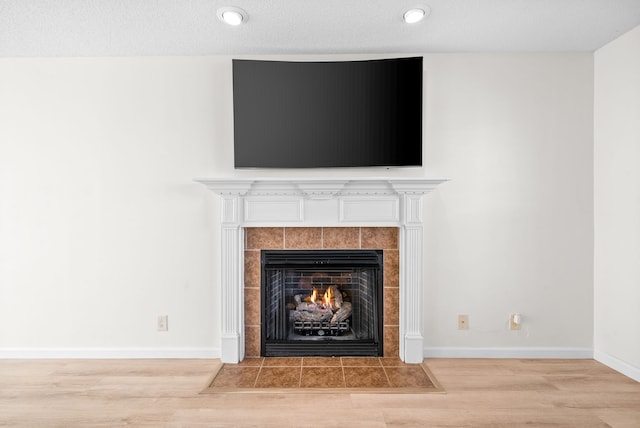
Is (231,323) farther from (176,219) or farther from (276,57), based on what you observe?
(276,57)

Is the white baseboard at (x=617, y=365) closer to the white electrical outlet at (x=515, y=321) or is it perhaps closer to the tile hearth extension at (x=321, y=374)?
the white electrical outlet at (x=515, y=321)

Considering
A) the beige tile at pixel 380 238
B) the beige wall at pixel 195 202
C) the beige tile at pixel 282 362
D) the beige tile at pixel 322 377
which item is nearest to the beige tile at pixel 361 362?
the beige tile at pixel 322 377

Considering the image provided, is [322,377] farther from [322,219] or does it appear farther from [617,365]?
[617,365]

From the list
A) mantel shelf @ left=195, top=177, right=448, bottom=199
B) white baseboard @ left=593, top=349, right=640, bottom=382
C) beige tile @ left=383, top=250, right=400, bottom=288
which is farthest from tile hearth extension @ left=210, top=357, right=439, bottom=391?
white baseboard @ left=593, top=349, right=640, bottom=382

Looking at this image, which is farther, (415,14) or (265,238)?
(265,238)

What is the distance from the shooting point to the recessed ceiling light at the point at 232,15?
227cm

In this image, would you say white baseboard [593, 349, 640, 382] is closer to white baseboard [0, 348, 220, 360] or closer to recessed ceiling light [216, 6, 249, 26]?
white baseboard [0, 348, 220, 360]

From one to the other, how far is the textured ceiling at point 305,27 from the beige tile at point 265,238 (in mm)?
1310

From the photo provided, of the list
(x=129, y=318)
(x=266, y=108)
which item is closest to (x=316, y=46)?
(x=266, y=108)

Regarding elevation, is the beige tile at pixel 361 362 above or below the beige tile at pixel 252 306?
below

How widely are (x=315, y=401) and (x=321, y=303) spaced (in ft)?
2.88

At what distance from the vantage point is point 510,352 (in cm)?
285

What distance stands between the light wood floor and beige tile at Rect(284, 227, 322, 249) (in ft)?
3.38

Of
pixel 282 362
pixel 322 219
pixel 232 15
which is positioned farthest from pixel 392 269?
pixel 232 15
